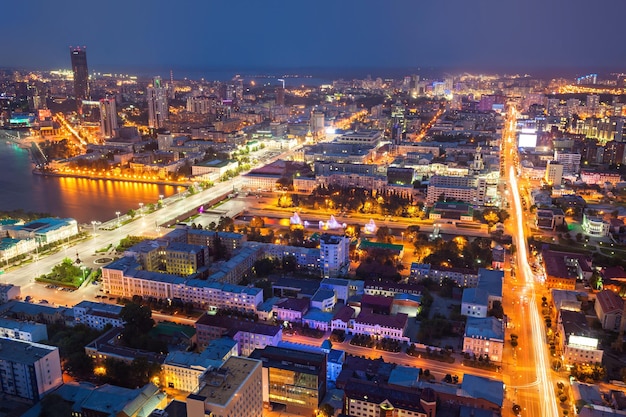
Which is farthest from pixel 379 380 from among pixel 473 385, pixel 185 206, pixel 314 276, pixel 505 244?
pixel 185 206

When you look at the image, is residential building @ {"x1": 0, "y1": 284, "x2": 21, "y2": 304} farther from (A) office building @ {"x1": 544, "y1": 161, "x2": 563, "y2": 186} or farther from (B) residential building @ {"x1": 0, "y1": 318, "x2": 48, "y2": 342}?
(A) office building @ {"x1": 544, "y1": 161, "x2": 563, "y2": 186}

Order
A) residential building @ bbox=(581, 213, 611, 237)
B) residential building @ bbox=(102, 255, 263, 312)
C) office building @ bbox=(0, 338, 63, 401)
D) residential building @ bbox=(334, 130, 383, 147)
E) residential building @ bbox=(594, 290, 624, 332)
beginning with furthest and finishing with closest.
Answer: residential building @ bbox=(334, 130, 383, 147), residential building @ bbox=(581, 213, 611, 237), residential building @ bbox=(102, 255, 263, 312), residential building @ bbox=(594, 290, 624, 332), office building @ bbox=(0, 338, 63, 401)

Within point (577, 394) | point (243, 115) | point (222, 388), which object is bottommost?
point (577, 394)

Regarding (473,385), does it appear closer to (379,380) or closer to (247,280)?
(379,380)

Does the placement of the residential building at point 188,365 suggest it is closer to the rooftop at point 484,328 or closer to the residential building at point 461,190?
the rooftop at point 484,328

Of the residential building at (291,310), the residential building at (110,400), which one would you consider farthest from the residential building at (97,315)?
the residential building at (291,310)

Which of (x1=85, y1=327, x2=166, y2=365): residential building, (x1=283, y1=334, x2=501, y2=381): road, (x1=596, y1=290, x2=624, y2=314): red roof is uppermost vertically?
(x1=596, y1=290, x2=624, y2=314): red roof

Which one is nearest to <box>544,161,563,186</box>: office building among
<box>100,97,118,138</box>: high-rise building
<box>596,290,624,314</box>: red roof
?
<box>596,290,624,314</box>: red roof

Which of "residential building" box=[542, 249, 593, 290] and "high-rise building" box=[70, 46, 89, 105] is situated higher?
"high-rise building" box=[70, 46, 89, 105]
